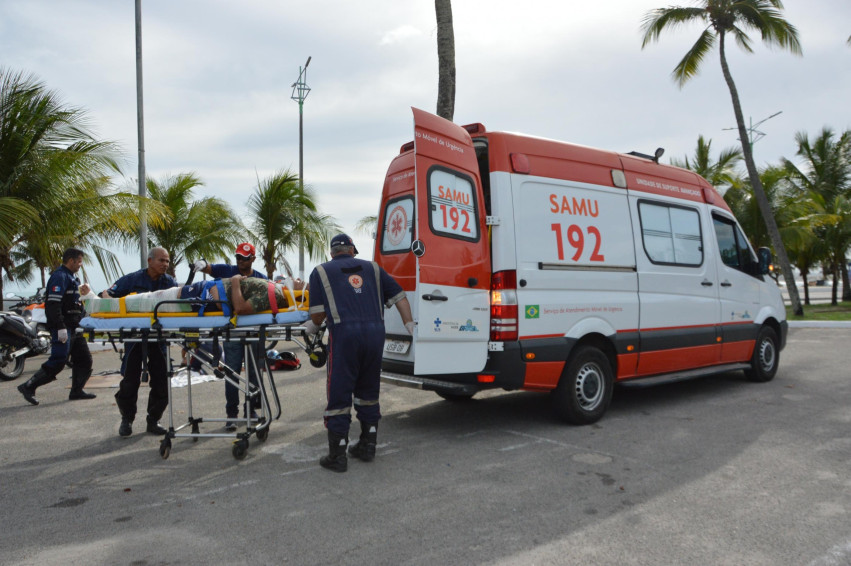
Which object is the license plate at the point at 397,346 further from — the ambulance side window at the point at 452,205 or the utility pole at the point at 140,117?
the utility pole at the point at 140,117

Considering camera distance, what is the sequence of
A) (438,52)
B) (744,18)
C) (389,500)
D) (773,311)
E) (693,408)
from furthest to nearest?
(744,18) → (438,52) → (773,311) → (693,408) → (389,500)

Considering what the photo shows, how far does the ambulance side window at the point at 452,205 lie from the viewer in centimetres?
526

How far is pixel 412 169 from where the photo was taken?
5934 millimetres

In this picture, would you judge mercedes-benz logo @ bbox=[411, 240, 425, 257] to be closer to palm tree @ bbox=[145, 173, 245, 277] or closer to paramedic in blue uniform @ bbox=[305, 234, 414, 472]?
paramedic in blue uniform @ bbox=[305, 234, 414, 472]

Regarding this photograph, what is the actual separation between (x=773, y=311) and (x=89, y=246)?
39.4 ft

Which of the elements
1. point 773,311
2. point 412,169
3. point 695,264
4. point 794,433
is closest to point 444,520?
point 412,169

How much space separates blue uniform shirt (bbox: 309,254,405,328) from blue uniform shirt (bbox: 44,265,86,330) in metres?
3.95

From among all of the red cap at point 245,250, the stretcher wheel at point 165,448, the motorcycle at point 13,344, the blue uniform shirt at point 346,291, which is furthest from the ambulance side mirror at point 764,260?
the motorcycle at point 13,344

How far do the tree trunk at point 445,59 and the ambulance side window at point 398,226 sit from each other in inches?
197

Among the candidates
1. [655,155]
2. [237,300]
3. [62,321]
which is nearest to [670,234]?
[655,155]

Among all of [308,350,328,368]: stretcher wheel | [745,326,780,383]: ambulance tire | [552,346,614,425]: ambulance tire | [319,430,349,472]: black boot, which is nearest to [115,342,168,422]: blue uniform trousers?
[308,350,328,368]: stretcher wheel

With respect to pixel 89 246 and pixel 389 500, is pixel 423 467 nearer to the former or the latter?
pixel 389 500

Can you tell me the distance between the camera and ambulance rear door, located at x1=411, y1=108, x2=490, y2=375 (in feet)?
16.8

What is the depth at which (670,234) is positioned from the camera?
698 cm
